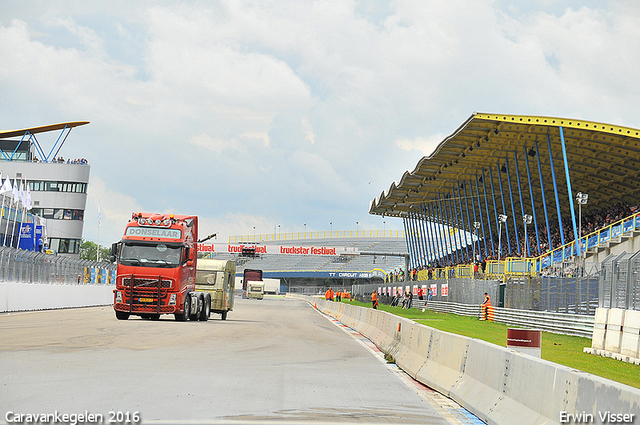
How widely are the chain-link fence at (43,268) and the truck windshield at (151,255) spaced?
7493mm

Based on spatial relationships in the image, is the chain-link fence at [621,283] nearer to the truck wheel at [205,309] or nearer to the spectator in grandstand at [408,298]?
the truck wheel at [205,309]

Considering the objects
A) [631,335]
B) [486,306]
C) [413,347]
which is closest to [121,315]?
[413,347]

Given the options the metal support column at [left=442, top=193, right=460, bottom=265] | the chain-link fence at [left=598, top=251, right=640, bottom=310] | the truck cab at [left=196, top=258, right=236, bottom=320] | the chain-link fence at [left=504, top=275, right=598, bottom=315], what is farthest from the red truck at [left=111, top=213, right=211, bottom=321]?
the metal support column at [left=442, top=193, right=460, bottom=265]

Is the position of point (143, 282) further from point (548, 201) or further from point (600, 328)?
point (548, 201)

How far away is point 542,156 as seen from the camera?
175ft

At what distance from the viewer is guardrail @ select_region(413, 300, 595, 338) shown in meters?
24.3

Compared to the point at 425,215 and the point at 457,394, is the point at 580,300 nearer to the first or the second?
the point at 457,394

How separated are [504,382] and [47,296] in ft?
105

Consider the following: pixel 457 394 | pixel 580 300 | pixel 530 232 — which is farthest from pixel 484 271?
pixel 457 394

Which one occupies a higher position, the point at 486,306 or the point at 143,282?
the point at 143,282

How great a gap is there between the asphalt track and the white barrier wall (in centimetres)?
1389

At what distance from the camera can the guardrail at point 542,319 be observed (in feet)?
79.9

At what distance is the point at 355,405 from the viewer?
29.8ft

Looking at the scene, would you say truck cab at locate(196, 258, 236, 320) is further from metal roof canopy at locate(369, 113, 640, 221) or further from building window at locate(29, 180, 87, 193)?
building window at locate(29, 180, 87, 193)
